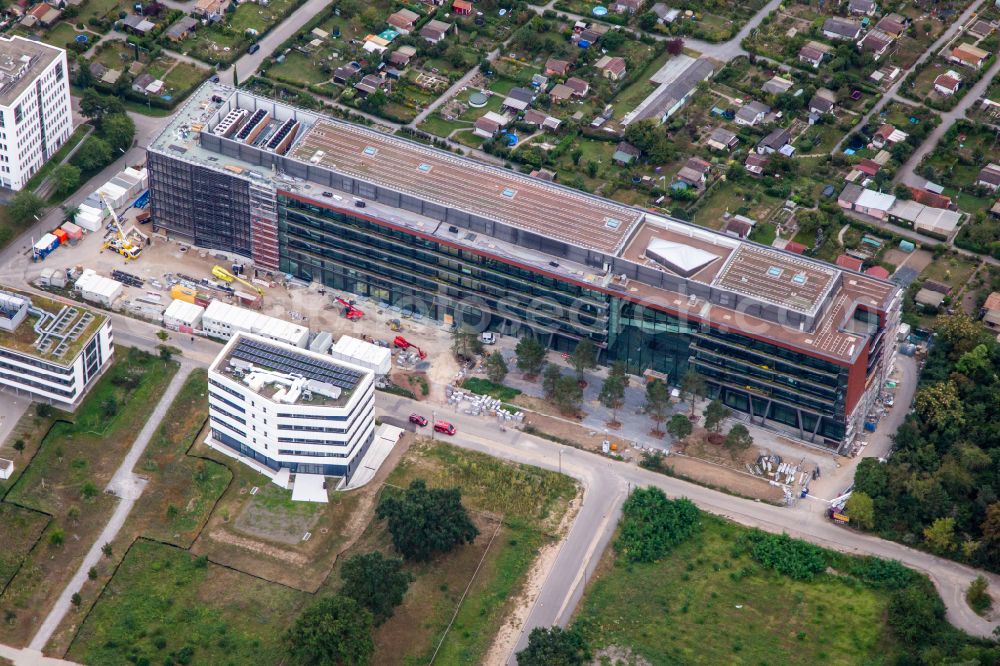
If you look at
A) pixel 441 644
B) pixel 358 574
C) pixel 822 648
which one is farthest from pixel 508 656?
pixel 822 648

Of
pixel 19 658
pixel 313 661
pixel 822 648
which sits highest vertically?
pixel 822 648

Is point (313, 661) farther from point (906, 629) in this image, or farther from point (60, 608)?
point (906, 629)

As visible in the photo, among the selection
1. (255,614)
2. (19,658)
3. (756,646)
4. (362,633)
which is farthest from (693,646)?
(19,658)

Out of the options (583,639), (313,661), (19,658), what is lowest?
(19,658)

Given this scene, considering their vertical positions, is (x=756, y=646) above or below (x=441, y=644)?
above

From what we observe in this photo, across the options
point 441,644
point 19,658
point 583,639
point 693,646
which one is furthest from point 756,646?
point 19,658

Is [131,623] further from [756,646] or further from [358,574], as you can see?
[756,646]

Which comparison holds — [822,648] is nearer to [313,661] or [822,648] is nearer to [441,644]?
[441,644]
